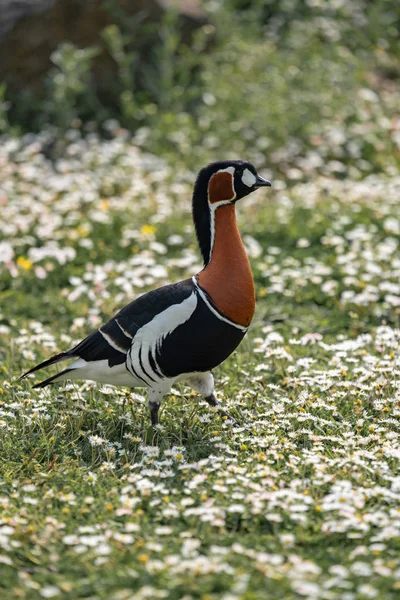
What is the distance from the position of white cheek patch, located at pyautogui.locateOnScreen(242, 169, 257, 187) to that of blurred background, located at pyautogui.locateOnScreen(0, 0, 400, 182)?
4.79 m

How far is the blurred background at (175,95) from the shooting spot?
9.78 metres

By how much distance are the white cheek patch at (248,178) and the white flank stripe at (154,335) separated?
663mm

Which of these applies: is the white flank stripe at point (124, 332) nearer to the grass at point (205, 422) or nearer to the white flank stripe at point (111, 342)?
the white flank stripe at point (111, 342)

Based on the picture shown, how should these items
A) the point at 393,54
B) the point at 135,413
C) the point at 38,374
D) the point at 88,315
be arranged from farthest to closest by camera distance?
the point at 393,54, the point at 88,315, the point at 38,374, the point at 135,413

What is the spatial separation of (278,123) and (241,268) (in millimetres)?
5862

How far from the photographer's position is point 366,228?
308 inches

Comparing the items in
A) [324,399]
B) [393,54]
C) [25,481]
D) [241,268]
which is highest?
[241,268]

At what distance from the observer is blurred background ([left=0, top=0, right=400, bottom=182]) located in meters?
9.78

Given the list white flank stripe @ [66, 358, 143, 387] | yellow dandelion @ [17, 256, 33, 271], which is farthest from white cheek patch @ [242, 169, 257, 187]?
yellow dandelion @ [17, 256, 33, 271]

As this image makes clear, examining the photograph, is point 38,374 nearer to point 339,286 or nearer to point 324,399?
point 324,399

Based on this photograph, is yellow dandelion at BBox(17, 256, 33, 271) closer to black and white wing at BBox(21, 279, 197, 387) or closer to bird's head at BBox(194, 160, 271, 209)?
black and white wing at BBox(21, 279, 197, 387)

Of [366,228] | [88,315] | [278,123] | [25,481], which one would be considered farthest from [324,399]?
[278,123]

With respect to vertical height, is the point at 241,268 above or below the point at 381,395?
above

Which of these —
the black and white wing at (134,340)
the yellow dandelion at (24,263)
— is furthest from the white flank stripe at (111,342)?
the yellow dandelion at (24,263)
